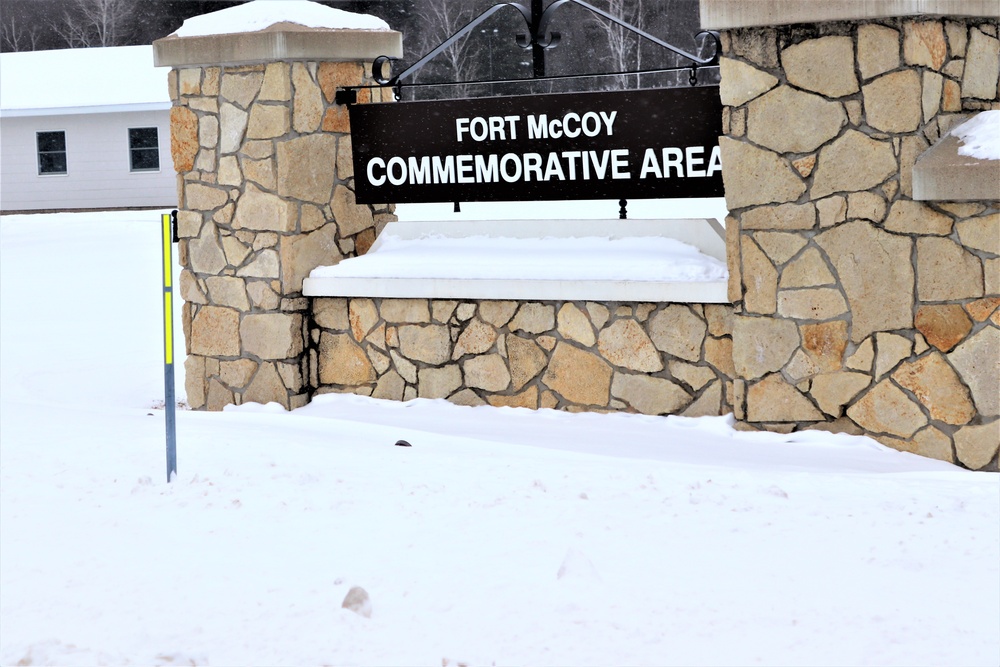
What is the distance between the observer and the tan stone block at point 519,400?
22.9 feet

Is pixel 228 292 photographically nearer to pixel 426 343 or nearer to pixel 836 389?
pixel 426 343

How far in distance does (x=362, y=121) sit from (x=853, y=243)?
127 inches

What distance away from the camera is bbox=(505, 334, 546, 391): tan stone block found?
693 centimetres

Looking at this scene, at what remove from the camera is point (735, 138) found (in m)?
6.13

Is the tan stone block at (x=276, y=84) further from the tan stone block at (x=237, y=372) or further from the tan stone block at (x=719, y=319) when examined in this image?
the tan stone block at (x=719, y=319)

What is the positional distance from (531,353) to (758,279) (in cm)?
146

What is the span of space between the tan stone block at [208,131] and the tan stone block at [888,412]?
4250mm

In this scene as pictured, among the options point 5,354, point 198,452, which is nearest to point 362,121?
point 198,452

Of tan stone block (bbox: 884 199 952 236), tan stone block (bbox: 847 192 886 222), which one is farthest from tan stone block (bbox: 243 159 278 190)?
tan stone block (bbox: 884 199 952 236)

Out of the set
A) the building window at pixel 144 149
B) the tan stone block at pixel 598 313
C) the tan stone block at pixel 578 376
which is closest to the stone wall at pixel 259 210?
the tan stone block at pixel 578 376

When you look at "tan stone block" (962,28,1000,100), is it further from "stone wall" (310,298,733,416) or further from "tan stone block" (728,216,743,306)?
"stone wall" (310,298,733,416)

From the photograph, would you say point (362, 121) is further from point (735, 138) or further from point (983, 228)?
A: point (983, 228)

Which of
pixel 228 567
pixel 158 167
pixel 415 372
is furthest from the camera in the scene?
pixel 158 167

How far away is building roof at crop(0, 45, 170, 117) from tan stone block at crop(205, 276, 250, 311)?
1835 centimetres
